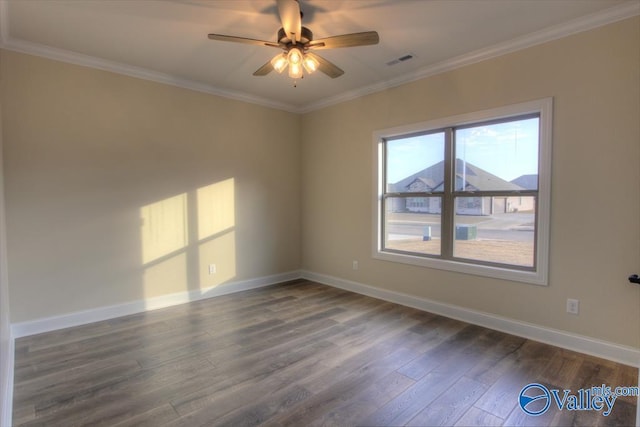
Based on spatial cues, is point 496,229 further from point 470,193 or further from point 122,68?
point 122,68

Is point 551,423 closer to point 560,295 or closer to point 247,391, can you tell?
point 560,295

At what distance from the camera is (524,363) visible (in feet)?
8.51

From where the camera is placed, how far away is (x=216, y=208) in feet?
14.5

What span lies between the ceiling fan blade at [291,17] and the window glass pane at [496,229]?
246 cm

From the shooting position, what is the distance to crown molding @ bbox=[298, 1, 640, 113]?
252 centimetres

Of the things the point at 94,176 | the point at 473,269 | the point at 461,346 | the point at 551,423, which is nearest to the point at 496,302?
the point at 473,269

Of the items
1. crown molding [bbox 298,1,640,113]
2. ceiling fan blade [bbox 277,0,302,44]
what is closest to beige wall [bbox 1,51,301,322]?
crown molding [bbox 298,1,640,113]

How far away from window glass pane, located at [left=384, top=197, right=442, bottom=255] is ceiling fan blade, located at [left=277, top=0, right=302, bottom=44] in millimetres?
2439

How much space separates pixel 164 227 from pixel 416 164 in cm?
324

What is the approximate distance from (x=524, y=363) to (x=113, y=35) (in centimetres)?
458

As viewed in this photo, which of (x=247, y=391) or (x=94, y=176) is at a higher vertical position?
(x=94, y=176)

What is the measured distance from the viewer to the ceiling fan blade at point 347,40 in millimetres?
2304

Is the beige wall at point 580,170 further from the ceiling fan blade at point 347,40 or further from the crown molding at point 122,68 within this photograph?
the crown molding at point 122,68

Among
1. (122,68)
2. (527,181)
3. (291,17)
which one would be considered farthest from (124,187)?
(527,181)
